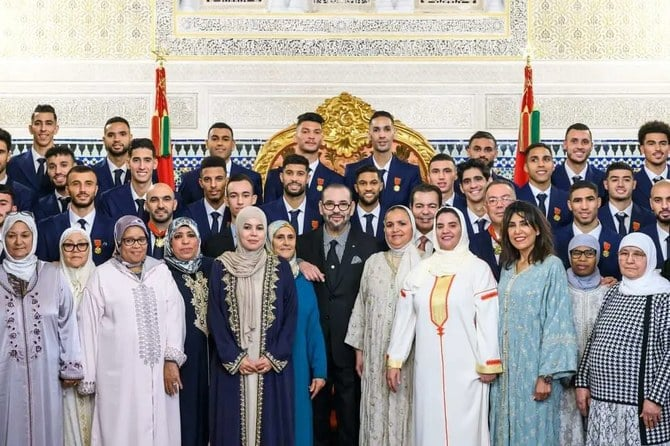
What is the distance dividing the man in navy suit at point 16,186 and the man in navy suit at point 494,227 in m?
2.76

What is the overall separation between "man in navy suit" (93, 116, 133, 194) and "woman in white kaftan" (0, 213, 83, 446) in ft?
5.82

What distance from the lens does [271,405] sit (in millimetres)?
6129

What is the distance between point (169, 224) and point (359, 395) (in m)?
1.44

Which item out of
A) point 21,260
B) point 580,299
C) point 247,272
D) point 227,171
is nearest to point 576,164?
point 580,299

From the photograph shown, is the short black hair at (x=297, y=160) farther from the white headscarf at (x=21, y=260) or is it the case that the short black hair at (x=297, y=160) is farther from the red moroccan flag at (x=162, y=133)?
the white headscarf at (x=21, y=260)

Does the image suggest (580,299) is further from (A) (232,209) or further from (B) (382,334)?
(A) (232,209)

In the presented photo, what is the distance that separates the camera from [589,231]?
6.82 meters

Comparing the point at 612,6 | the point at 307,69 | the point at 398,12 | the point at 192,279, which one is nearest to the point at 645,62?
the point at 612,6

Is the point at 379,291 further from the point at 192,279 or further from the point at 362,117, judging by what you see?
the point at 362,117

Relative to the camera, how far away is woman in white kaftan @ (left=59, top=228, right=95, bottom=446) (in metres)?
6.16

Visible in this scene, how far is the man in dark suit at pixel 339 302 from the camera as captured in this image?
6660 mm

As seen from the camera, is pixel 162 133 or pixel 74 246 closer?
pixel 74 246

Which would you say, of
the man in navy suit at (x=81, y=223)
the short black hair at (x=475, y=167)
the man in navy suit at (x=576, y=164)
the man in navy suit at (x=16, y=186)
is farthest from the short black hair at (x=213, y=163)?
the man in navy suit at (x=576, y=164)

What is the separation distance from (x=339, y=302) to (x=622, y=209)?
→ 1.90 meters
